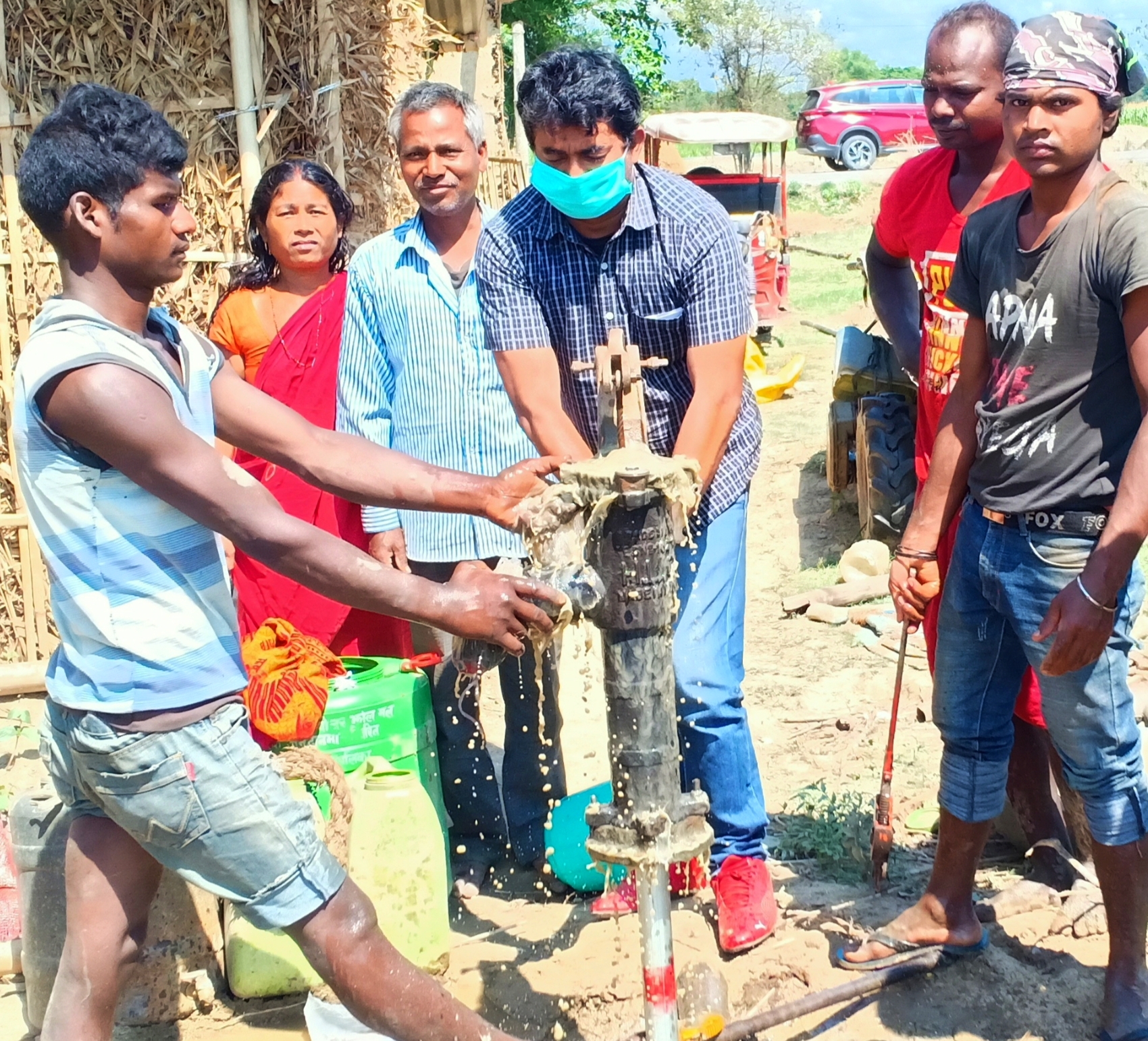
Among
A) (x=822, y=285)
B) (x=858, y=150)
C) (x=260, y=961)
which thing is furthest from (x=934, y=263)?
(x=858, y=150)

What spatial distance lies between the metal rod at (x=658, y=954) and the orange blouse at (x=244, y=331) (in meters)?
2.54

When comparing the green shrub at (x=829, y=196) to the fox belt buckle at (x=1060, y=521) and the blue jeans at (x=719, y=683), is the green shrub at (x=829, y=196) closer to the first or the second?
the blue jeans at (x=719, y=683)

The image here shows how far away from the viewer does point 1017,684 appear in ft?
10.1

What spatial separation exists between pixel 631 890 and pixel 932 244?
76.9 inches

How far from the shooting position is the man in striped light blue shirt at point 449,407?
3.80 meters

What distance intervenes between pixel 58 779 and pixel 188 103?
11.3 feet

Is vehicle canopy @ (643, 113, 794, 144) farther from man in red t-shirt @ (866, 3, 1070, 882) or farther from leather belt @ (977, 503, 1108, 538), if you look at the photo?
leather belt @ (977, 503, 1108, 538)

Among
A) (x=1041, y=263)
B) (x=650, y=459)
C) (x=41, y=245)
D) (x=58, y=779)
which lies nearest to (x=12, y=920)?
(x=58, y=779)

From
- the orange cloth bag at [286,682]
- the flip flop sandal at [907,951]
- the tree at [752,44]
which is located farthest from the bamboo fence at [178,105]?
the tree at [752,44]

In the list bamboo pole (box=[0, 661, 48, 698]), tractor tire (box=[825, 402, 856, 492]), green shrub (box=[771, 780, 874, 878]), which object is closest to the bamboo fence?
bamboo pole (box=[0, 661, 48, 698])

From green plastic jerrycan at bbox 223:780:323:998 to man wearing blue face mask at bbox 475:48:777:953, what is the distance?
2.71 feet

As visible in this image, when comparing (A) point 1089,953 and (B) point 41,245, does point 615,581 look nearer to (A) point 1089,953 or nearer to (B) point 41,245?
(A) point 1089,953

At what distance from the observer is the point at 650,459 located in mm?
2359

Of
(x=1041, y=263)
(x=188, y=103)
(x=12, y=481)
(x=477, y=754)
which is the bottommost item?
(x=477, y=754)
